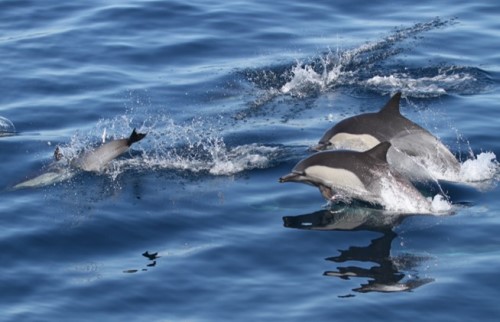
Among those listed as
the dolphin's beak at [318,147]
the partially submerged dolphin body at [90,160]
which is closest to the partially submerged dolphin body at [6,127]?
the partially submerged dolphin body at [90,160]

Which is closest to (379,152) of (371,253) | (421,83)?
(371,253)

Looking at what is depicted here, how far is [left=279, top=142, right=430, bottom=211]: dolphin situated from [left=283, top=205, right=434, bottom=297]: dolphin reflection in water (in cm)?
20

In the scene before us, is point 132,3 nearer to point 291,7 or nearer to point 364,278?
point 291,7

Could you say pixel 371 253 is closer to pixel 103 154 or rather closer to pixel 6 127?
pixel 103 154

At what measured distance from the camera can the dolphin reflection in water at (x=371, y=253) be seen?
12297mm

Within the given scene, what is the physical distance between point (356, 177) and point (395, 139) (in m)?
1.79

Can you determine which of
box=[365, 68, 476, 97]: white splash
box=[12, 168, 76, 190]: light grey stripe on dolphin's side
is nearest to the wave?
box=[365, 68, 476, 97]: white splash

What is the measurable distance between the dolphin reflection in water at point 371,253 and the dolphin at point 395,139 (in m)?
1.58

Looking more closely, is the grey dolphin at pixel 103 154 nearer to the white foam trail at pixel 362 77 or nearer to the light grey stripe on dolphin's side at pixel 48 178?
the light grey stripe on dolphin's side at pixel 48 178

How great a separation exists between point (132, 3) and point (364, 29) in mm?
5607

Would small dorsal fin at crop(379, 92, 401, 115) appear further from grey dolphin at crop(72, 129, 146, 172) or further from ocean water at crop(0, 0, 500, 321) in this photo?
grey dolphin at crop(72, 129, 146, 172)

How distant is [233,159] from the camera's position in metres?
16.2

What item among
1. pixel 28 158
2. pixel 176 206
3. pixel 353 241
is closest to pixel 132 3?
pixel 28 158

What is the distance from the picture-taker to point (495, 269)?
1257 cm
